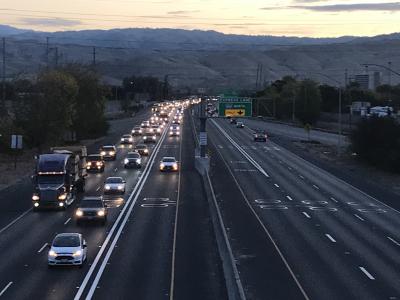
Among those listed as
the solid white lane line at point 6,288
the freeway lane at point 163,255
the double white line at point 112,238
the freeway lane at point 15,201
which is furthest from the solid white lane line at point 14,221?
the solid white lane line at point 6,288

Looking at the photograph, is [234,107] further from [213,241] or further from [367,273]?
[367,273]

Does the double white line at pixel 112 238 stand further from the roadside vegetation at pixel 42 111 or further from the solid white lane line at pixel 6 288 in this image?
the roadside vegetation at pixel 42 111

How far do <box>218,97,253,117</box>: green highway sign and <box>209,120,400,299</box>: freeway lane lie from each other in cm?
465

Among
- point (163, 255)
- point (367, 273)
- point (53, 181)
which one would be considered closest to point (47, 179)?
point (53, 181)

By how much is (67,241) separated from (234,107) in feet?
136

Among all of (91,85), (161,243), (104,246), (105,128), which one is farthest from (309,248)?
(105,128)

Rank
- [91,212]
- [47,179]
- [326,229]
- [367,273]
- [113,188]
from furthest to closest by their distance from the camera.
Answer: [113,188] < [47,179] < [91,212] < [326,229] < [367,273]

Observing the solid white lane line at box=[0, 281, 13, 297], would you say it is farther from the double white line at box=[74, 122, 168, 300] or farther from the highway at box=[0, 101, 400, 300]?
the double white line at box=[74, 122, 168, 300]

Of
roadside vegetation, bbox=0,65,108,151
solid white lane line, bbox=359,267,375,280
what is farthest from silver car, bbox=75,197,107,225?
roadside vegetation, bbox=0,65,108,151

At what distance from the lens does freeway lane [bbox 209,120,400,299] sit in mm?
23625

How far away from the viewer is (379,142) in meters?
72.2

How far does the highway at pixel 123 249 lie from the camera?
74.1 feet

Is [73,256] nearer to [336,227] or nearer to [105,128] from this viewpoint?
[336,227]

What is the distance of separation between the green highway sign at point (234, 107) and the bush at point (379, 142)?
12.9 meters
